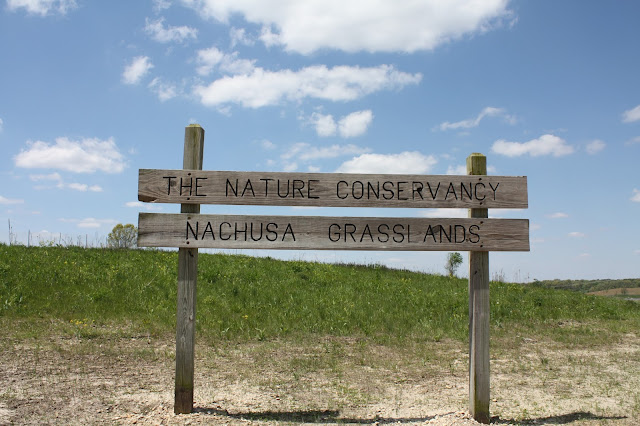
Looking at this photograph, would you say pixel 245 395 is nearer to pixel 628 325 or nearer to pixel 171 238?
pixel 171 238

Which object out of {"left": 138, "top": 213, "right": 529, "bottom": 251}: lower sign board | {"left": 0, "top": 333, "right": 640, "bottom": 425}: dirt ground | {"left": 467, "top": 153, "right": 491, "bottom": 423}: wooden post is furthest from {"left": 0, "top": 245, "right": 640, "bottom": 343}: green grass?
{"left": 138, "top": 213, "right": 529, "bottom": 251}: lower sign board

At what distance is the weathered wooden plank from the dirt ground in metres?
2.55

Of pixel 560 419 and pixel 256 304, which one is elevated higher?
pixel 256 304

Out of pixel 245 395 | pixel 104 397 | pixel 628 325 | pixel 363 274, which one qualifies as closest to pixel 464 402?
pixel 245 395

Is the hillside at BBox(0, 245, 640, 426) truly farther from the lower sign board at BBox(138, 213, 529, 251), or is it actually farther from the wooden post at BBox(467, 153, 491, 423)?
the lower sign board at BBox(138, 213, 529, 251)

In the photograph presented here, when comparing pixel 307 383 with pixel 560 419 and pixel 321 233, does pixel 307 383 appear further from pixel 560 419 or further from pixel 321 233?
pixel 560 419

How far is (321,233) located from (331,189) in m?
0.55

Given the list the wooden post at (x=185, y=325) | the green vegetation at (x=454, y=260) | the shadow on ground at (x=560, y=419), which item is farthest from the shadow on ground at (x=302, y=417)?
the green vegetation at (x=454, y=260)

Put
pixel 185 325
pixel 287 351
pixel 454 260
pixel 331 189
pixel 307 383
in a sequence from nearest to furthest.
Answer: pixel 185 325
pixel 331 189
pixel 307 383
pixel 287 351
pixel 454 260

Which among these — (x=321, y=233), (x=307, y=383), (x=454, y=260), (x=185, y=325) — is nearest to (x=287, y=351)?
(x=307, y=383)

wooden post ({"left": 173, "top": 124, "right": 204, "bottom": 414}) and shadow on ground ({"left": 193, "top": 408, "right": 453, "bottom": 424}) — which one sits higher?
wooden post ({"left": 173, "top": 124, "right": 204, "bottom": 414})

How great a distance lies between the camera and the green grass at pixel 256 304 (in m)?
10.5

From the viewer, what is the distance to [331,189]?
5.72 meters

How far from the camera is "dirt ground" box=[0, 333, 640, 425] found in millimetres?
5664
